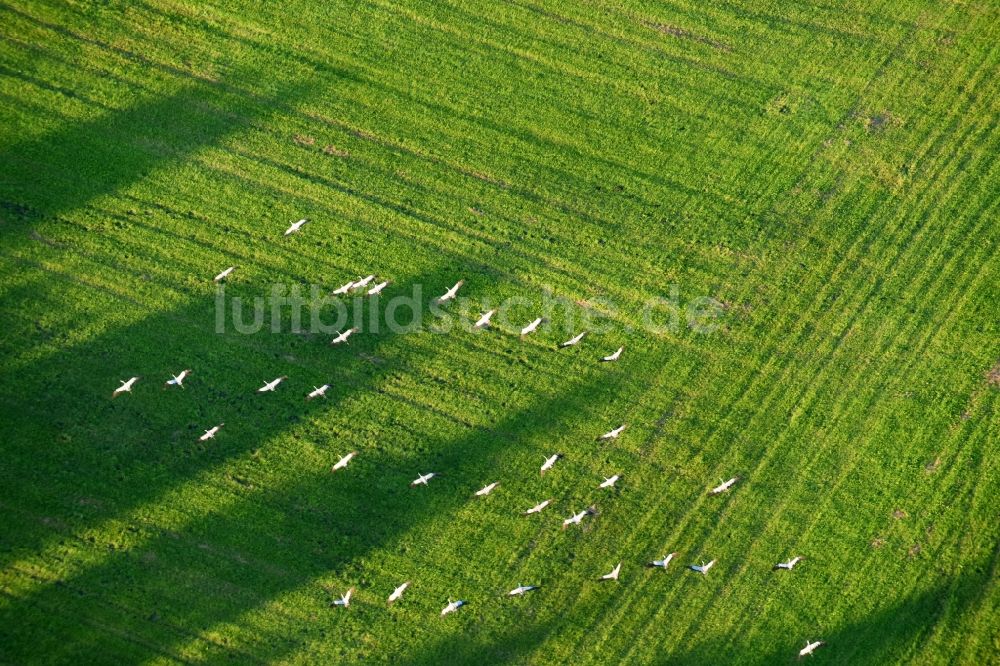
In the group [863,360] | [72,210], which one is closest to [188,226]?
[72,210]

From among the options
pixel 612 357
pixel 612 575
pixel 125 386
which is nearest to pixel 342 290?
pixel 125 386

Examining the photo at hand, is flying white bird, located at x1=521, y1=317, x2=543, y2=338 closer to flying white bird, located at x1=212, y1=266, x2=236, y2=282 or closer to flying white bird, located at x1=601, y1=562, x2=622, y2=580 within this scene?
flying white bird, located at x1=601, y1=562, x2=622, y2=580

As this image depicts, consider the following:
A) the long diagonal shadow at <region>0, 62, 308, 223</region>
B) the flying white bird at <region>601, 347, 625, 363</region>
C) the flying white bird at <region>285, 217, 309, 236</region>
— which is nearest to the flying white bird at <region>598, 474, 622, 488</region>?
the flying white bird at <region>601, 347, 625, 363</region>

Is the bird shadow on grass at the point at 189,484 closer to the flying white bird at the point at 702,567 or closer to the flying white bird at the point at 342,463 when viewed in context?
the flying white bird at the point at 342,463

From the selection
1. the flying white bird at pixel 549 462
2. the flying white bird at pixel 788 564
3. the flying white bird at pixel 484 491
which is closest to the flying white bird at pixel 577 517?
the flying white bird at pixel 549 462

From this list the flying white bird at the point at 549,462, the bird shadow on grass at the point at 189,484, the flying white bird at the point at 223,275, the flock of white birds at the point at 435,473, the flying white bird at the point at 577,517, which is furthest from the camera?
the flying white bird at the point at 223,275
